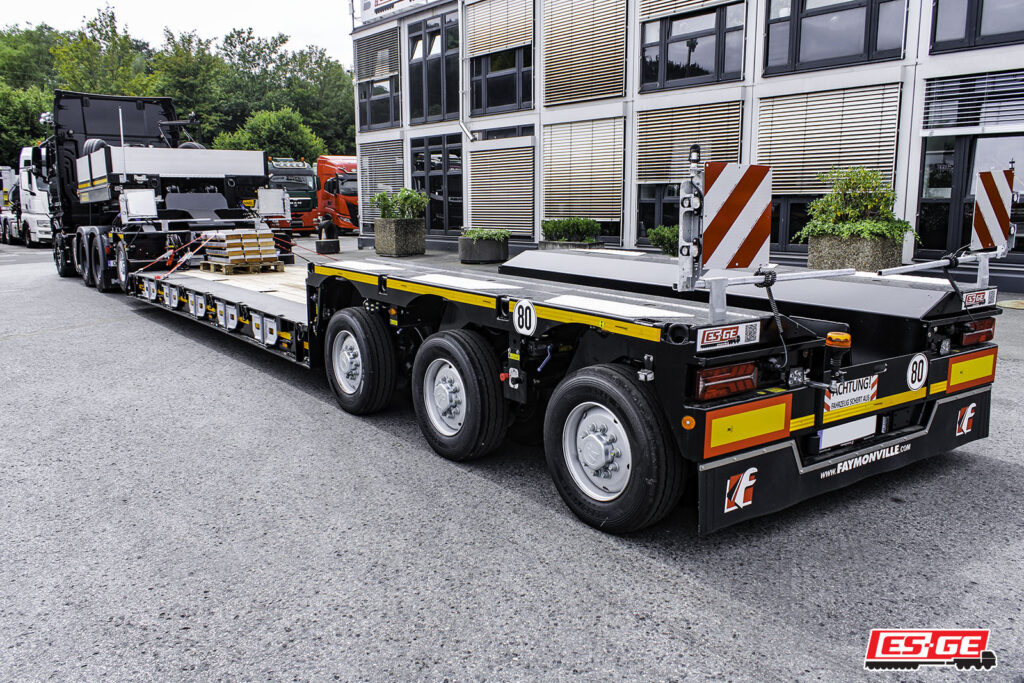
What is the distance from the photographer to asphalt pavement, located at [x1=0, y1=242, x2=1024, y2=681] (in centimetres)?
281

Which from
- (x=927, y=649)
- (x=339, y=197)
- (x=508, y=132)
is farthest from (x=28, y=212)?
(x=927, y=649)

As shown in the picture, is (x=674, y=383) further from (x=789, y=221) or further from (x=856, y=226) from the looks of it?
(x=789, y=221)

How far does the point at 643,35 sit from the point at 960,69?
22.5 ft

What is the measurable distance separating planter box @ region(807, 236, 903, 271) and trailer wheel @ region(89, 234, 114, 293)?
1207 centimetres

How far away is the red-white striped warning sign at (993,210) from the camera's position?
4.64 metres

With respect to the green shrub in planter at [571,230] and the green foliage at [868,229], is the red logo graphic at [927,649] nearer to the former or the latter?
the green foliage at [868,229]

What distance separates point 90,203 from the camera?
14141 mm

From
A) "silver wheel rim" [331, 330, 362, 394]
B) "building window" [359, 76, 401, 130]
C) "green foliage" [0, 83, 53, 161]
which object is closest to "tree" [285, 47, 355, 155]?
"green foliage" [0, 83, 53, 161]

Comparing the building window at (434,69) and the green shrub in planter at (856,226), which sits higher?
the building window at (434,69)

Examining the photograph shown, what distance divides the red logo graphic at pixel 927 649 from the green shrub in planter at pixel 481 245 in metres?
16.6

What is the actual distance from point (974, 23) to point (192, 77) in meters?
64.8

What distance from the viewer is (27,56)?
7412cm

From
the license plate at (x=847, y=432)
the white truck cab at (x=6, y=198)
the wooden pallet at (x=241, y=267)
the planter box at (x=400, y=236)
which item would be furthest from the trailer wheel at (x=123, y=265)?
the white truck cab at (x=6, y=198)

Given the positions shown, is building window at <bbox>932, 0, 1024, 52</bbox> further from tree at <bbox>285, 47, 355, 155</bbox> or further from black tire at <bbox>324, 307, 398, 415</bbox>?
tree at <bbox>285, 47, 355, 155</bbox>
